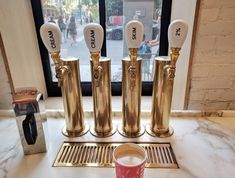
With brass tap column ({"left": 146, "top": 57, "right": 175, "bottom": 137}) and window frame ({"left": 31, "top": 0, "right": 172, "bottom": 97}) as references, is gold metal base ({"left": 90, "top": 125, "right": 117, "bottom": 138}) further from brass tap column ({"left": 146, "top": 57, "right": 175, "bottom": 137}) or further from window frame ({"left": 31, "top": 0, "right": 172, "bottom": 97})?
window frame ({"left": 31, "top": 0, "right": 172, "bottom": 97})

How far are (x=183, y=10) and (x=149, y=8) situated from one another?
0.26 meters

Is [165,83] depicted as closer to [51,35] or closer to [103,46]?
[51,35]

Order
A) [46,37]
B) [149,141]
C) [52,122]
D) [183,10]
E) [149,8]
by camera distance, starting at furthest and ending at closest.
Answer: [149,8]
[183,10]
[52,122]
[149,141]
[46,37]

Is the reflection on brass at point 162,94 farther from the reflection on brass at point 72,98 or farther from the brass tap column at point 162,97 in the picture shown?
the reflection on brass at point 72,98

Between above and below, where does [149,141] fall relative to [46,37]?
below

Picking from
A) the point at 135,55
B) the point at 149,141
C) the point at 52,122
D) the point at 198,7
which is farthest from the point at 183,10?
the point at 52,122

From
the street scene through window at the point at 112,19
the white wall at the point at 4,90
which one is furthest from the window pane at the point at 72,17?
the white wall at the point at 4,90

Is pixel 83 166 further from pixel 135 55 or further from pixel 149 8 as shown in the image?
pixel 149 8

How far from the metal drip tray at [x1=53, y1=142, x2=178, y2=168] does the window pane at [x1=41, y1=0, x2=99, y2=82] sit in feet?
1.87

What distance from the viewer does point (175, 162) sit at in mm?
575

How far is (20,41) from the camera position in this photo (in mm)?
1021

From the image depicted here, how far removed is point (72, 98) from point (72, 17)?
0.69 metres

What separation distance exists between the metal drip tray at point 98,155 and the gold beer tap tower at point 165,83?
0.06m

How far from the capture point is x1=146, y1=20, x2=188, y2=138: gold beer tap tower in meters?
0.53
